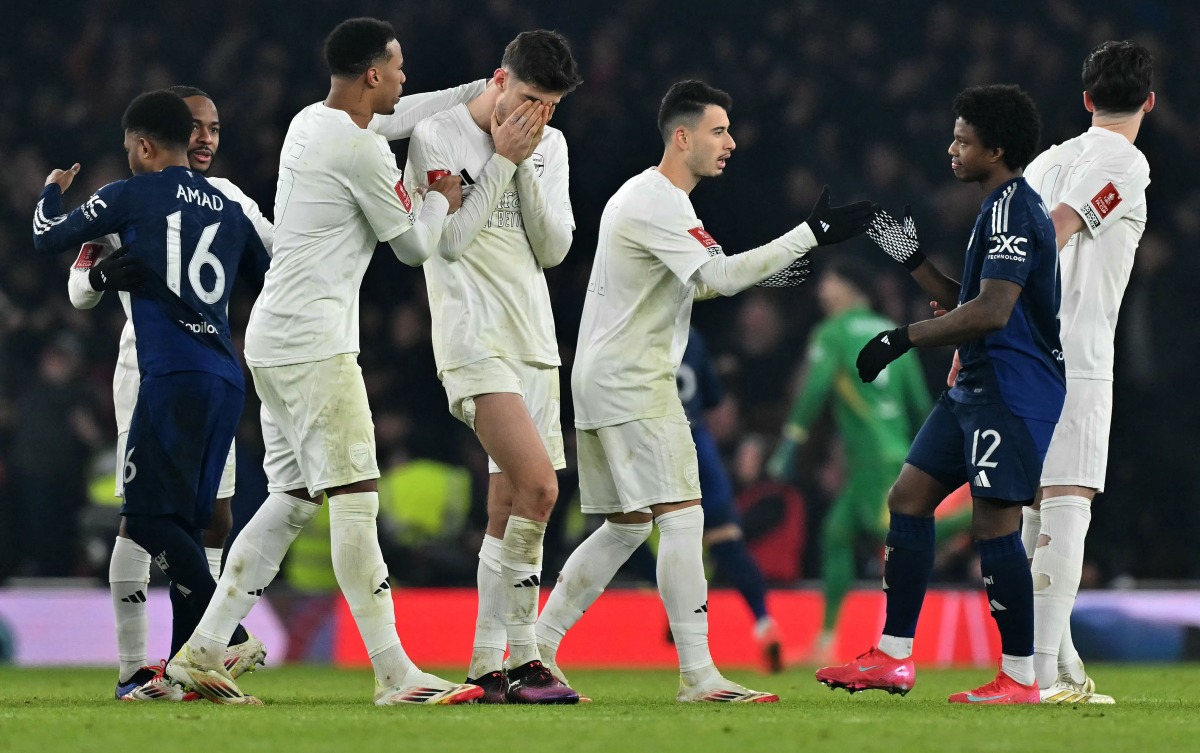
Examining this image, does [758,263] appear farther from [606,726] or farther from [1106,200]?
[606,726]

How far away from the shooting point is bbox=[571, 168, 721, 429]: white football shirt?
5430mm

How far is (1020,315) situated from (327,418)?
2251mm

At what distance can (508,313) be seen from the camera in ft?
18.0

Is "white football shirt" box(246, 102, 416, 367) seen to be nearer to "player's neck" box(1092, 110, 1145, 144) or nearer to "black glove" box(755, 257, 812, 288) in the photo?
"black glove" box(755, 257, 812, 288)

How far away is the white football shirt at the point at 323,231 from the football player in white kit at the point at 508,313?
1.12 feet

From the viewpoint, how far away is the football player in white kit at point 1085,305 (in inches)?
217

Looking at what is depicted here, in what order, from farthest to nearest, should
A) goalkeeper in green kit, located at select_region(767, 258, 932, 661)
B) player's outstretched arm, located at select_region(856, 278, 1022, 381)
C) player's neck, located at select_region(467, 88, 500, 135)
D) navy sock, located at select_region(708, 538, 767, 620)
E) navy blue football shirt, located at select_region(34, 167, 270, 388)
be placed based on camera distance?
goalkeeper in green kit, located at select_region(767, 258, 932, 661)
navy sock, located at select_region(708, 538, 767, 620)
player's neck, located at select_region(467, 88, 500, 135)
navy blue football shirt, located at select_region(34, 167, 270, 388)
player's outstretched arm, located at select_region(856, 278, 1022, 381)

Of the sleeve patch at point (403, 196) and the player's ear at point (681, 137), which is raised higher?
the player's ear at point (681, 137)

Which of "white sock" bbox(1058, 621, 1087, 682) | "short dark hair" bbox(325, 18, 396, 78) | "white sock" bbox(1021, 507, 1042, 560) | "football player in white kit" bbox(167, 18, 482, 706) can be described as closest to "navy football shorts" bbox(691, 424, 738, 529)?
"white sock" bbox(1021, 507, 1042, 560)

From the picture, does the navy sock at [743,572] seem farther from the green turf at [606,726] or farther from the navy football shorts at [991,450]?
the navy football shorts at [991,450]

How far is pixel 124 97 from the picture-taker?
13008 mm

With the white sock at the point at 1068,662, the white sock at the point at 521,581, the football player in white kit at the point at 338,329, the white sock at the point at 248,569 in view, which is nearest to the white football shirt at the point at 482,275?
the football player in white kit at the point at 338,329

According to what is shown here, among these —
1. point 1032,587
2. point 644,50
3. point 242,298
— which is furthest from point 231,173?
point 1032,587

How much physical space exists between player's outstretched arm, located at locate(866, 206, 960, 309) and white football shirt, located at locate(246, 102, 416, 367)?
1.54m
